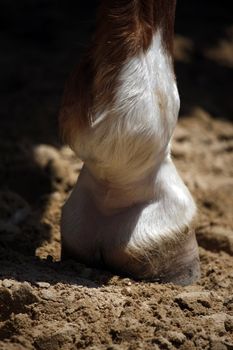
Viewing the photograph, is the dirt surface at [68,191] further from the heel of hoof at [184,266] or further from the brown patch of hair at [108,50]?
the brown patch of hair at [108,50]

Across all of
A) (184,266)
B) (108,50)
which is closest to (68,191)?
(184,266)

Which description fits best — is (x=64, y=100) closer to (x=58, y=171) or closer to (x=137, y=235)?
(x=137, y=235)

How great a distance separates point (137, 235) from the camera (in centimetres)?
255

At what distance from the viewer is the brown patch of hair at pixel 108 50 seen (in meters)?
2.36

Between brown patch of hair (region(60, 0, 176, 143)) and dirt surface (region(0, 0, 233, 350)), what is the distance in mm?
278

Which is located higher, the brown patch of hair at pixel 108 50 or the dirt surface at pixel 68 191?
the brown patch of hair at pixel 108 50

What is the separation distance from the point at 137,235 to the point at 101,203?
18 cm

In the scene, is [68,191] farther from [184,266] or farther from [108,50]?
[108,50]

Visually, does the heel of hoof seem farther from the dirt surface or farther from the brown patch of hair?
the brown patch of hair

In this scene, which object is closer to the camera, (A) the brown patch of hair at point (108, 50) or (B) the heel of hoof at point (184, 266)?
(A) the brown patch of hair at point (108, 50)

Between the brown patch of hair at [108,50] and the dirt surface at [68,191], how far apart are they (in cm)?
28

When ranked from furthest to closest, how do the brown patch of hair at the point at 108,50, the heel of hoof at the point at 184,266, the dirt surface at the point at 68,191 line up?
the heel of hoof at the point at 184,266, the brown patch of hair at the point at 108,50, the dirt surface at the point at 68,191

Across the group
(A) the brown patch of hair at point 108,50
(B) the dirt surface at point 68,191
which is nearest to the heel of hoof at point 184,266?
(B) the dirt surface at point 68,191

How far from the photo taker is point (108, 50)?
7.78 ft
